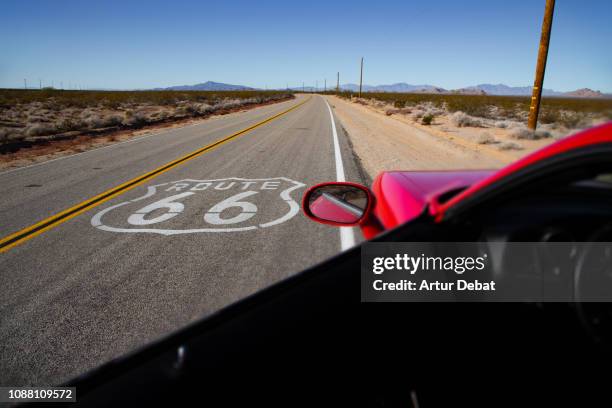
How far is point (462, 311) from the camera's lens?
1368mm

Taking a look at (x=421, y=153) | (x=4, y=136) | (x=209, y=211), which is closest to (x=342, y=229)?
(x=209, y=211)

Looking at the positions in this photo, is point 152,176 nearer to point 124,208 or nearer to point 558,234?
point 124,208

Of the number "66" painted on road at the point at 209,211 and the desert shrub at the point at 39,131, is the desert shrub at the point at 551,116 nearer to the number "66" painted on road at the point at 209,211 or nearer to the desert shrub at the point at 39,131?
the number "66" painted on road at the point at 209,211

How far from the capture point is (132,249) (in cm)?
464

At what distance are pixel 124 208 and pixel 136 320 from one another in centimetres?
361

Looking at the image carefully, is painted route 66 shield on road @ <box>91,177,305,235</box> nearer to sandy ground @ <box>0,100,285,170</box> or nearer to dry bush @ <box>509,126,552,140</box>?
dry bush @ <box>509,126,552,140</box>

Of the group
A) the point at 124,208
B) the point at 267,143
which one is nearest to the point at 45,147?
the point at 267,143

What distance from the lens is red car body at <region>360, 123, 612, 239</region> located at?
1.09m

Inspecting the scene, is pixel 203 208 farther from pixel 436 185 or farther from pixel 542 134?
pixel 542 134

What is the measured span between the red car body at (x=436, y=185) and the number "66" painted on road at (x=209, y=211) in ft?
11.0

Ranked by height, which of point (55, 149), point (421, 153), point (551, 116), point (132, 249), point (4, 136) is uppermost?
point (551, 116)

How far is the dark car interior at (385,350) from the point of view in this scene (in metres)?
1.07

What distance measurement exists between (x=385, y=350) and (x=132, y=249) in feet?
13.6

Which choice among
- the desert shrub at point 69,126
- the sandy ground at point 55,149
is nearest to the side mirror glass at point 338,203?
the sandy ground at point 55,149
